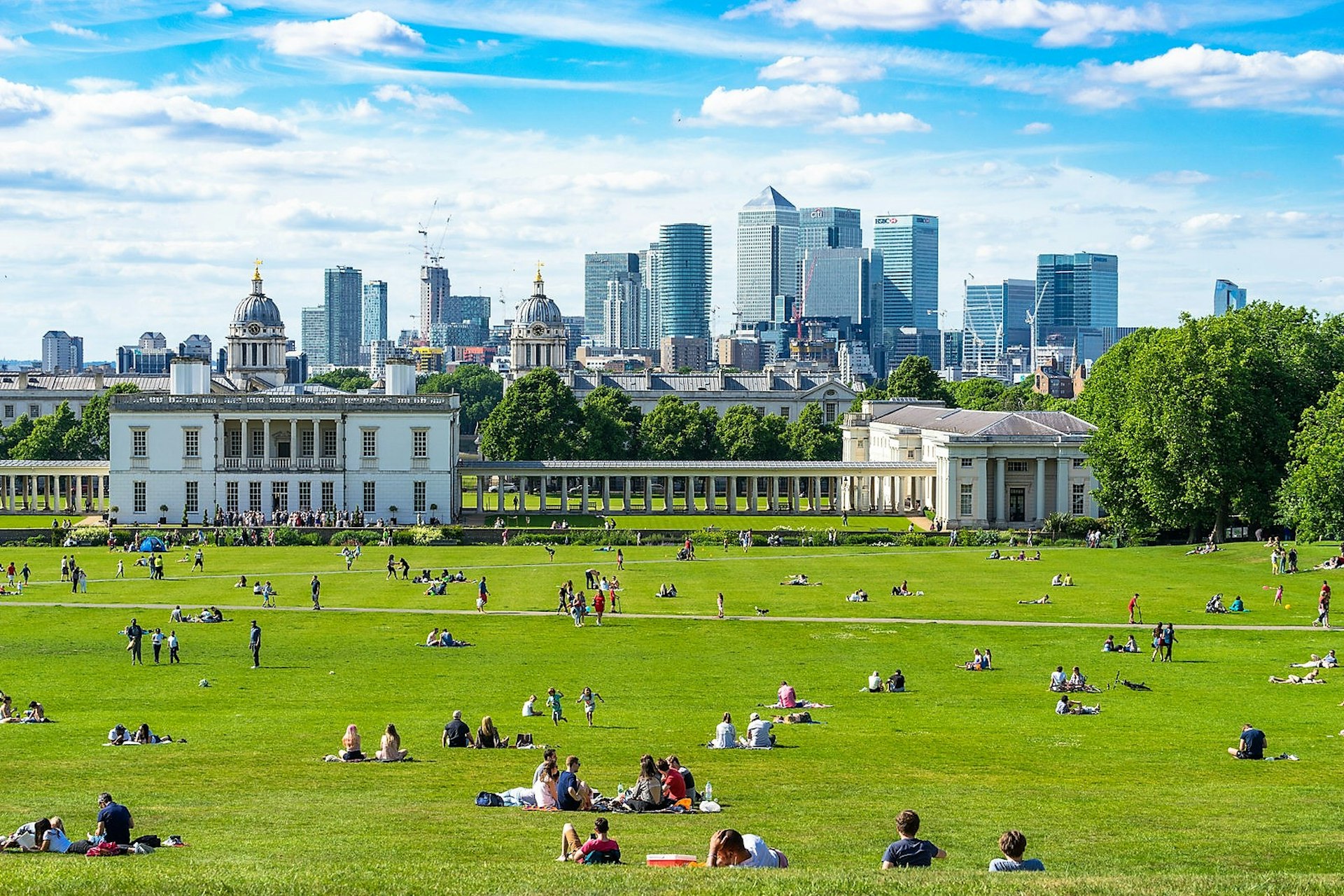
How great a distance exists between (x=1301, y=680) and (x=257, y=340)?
133704mm

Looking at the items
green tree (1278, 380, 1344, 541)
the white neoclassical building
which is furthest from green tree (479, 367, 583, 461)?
green tree (1278, 380, 1344, 541)

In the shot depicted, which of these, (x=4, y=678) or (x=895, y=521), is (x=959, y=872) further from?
(x=895, y=521)

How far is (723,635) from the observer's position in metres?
50.1

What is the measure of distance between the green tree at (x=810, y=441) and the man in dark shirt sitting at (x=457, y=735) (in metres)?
104

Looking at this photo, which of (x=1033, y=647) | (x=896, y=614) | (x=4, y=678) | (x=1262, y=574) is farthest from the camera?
(x=1262, y=574)

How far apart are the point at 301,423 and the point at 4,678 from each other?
226 feet

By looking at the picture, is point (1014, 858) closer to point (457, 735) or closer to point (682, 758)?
point (682, 758)

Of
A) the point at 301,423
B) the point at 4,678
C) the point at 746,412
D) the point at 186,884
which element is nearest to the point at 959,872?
the point at 186,884

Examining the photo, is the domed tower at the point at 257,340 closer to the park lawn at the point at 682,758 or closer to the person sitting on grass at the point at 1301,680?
the park lawn at the point at 682,758

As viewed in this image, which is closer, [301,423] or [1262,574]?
[1262,574]

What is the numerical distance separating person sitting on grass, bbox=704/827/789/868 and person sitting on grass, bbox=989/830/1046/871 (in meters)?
2.61

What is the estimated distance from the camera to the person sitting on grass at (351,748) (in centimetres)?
2973

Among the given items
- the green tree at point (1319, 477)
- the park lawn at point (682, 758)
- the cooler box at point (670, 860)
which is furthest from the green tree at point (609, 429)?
the cooler box at point (670, 860)

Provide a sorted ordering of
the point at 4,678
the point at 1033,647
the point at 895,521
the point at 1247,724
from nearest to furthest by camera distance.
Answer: the point at 1247,724
the point at 4,678
the point at 1033,647
the point at 895,521
